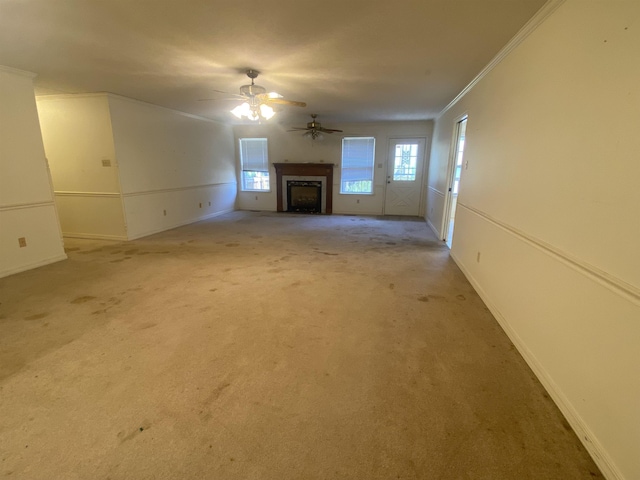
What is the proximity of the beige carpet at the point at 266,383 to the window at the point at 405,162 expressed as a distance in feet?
15.6

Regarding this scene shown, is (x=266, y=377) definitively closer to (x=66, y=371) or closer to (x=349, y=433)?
(x=349, y=433)

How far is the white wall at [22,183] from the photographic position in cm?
342

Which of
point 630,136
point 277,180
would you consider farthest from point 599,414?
point 277,180

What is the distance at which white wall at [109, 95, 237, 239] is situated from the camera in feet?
16.5

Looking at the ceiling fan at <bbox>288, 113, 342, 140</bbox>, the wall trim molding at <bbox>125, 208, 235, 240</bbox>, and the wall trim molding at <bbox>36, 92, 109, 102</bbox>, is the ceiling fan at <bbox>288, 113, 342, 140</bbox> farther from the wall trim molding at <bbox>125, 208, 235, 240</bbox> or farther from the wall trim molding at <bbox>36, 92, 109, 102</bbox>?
the wall trim molding at <bbox>36, 92, 109, 102</bbox>

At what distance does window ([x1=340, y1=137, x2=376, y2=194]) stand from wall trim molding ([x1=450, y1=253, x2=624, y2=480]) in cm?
586

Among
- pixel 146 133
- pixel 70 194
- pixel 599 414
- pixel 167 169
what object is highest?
pixel 146 133

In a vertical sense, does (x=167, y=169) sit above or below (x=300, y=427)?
above

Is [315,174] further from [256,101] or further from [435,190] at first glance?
[256,101]

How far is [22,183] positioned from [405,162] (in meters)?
7.32

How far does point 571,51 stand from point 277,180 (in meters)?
7.05

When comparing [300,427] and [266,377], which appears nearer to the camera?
[300,427]

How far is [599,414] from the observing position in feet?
4.40

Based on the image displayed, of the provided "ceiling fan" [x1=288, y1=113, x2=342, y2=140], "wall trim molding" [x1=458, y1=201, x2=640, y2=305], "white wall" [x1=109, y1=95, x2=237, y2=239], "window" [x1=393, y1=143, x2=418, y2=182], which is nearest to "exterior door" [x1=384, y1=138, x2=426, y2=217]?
"window" [x1=393, y1=143, x2=418, y2=182]
